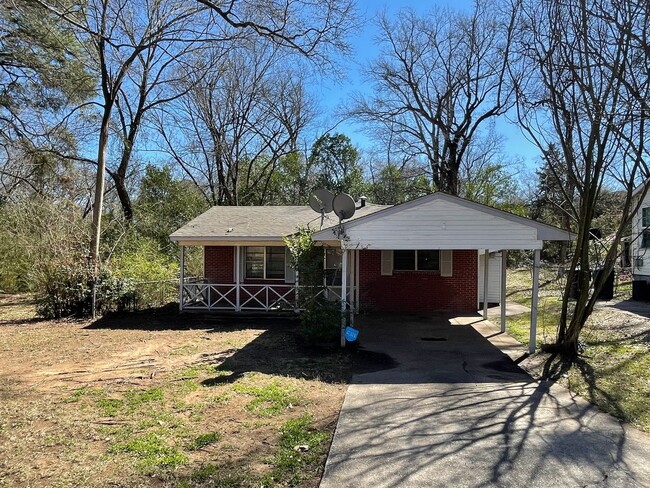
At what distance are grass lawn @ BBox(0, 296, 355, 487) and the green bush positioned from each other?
384 mm

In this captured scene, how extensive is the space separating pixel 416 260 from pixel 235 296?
19.6 ft

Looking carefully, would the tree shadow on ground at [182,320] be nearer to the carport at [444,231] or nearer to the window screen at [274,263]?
the window screen at [274,263]

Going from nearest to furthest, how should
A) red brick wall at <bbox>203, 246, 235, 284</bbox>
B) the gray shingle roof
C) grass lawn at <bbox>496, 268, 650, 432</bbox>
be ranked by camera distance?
1. grass lawn at <bbox>496, 268, 650, 432</bbox>
2. the gray shingle roof
3. red brick wall at <bbox>203, 246, 235, 284</bbox>

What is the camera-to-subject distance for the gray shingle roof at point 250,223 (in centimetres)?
1379

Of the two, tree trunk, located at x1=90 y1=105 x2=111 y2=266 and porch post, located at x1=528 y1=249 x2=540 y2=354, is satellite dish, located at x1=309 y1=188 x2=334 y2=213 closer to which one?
porch post, located at x1=528 y1=249 x2=540 y2=354

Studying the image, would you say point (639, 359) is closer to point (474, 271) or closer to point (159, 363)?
point (474, 271)

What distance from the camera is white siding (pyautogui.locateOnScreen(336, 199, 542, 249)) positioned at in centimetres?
845

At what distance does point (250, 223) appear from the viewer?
15266 mm

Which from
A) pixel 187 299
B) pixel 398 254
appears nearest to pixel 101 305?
pixel 187 299

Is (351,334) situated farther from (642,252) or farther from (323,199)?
(642,252)

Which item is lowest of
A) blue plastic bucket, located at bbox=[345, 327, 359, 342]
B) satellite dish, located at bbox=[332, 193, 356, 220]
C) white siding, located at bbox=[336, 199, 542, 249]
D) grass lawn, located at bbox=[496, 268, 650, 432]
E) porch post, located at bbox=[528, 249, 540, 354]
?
grass lawn, located at bbox=[496, 268, 650, 432]

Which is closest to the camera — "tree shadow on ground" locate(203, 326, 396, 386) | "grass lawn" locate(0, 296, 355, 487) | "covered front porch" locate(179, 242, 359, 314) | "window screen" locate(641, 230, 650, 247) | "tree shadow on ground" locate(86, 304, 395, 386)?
"grass lawn" locate(0, 296, 355, 487)

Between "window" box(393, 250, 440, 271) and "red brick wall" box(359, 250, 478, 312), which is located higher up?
"window" box(393, 250, 440, 271)

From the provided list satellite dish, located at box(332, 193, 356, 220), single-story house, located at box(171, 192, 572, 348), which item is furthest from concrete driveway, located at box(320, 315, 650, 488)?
single-story house, located at box(171, 192, 572, 348)
